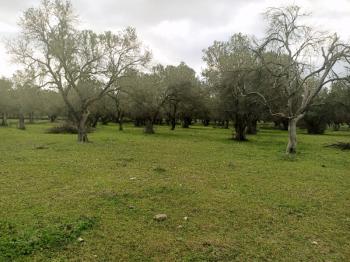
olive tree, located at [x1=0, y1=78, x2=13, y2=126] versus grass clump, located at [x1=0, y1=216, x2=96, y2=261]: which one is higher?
olive tree, located at [x1=0, y1=78, x2=13, y2=126]

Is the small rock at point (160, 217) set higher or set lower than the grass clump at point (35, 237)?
higher

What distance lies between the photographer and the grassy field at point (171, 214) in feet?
18.4

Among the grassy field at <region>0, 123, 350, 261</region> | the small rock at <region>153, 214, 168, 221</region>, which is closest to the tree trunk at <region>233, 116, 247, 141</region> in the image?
the grassy field at <region>0, 123, 350, 261</region>

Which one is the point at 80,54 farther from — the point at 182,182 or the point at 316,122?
the point at 316,122

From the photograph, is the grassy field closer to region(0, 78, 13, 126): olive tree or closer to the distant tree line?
the distant tree line

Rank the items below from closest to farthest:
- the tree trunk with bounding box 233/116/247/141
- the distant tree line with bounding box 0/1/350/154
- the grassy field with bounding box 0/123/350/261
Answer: the grassy field with bounding box 0/123/350/261
the distant tree line with bounding box 0/1/350/154
the tree trunk with bounding box 233/116/247/141

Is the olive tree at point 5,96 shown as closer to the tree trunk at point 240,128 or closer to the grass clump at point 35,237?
the tree trunk at point 240,128

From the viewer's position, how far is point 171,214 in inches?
294

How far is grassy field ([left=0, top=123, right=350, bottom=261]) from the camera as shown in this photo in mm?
5594

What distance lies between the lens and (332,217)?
7.65 metres

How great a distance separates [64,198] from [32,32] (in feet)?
64.9

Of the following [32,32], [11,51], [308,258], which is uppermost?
[32,32]

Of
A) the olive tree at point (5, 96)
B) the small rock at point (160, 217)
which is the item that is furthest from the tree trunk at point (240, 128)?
the olive tree at point (5, 96)

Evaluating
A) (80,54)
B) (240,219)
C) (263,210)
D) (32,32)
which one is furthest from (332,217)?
(32,32)
